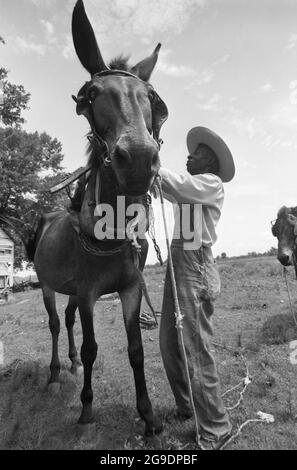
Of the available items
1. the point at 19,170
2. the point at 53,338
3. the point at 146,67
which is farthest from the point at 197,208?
the point at 19,170

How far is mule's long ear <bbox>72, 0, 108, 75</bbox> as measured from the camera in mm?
2709

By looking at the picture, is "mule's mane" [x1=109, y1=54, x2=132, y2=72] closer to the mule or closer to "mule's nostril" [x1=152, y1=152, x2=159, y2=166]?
the mule

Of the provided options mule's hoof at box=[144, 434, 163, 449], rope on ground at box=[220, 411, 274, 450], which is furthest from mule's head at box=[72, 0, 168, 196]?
rope on ground at box=[220, 411, 274, 450]

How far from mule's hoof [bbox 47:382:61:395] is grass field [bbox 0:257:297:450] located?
8cm

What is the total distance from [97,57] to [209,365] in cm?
274

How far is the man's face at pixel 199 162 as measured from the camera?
3.46 m

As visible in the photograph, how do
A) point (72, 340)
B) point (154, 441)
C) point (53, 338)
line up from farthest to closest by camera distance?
1. point (72, 340)
2. point (53, 338)
3. point (154, 441)

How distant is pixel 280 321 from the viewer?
7012mm

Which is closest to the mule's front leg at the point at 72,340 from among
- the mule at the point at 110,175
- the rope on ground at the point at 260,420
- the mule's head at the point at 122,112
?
the mule at the point at 110,175

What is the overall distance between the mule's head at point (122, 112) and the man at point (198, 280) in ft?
1.45

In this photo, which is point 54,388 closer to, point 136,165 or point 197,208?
point 197,208

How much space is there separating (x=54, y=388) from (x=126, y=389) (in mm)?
914

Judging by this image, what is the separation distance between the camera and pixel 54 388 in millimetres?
4438

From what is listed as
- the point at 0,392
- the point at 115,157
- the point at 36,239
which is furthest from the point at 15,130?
the point at 115,157
